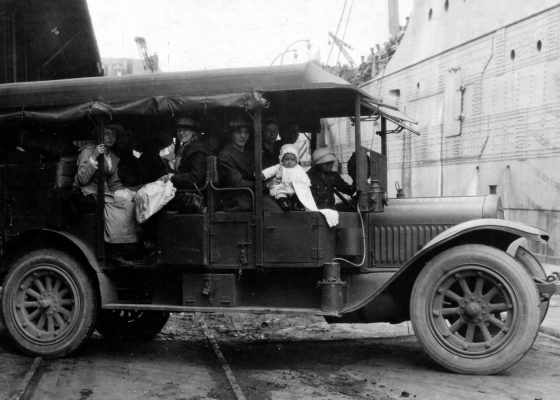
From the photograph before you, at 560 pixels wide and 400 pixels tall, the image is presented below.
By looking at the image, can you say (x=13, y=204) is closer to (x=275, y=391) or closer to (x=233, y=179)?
(x=233, y=179)

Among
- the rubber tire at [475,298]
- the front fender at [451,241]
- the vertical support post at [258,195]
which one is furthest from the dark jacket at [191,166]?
the rubber tire at [475,298]

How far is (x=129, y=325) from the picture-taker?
7.05m

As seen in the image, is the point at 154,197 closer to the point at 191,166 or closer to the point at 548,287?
the point at 191,166

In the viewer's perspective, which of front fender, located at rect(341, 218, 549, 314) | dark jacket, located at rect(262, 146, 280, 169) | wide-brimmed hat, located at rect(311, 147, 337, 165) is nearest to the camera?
front fender, located at rect(341, 218, 549, 314)

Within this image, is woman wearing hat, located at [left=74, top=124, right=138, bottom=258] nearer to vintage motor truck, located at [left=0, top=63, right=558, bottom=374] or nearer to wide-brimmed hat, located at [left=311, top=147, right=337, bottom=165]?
vintage motor truck, located at [left=0, top=63, right=558, bottom=374]

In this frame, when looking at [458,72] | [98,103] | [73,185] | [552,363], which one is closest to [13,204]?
[73,185]

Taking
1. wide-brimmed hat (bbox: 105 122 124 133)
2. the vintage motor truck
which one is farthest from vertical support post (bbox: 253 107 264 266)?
wide-brimmed hat (bbox: 105 122 124 133)

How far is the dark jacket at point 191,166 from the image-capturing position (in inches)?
229

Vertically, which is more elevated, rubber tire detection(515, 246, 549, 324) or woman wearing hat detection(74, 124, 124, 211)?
woman wearing hat detection(74, 124, 124, 211)

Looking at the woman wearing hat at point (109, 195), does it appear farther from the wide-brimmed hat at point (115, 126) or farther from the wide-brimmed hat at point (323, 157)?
the wide-brimmed hat at point (323, 157)

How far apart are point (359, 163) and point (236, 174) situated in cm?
107

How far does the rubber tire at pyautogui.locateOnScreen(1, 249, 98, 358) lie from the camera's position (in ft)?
19.5

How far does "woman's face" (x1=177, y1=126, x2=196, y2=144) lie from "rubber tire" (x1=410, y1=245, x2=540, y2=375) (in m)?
2.37

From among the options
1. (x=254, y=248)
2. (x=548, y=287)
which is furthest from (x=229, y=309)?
(x=548, y=287)
